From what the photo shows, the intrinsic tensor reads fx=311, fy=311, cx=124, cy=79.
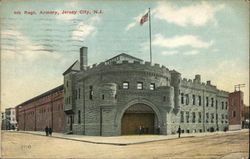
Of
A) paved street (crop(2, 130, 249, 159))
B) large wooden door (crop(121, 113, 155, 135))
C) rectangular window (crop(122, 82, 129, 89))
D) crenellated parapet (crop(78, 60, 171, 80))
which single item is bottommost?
paved street (crop(2, 130, 249, 159))

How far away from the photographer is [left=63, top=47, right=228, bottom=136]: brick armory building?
1014 inches

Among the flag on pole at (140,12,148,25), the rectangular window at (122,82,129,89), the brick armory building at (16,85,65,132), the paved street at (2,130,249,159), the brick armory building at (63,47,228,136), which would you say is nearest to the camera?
the paved street at (2,130,249,159)

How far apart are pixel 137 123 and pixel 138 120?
33cm

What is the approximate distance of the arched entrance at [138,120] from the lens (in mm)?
26484

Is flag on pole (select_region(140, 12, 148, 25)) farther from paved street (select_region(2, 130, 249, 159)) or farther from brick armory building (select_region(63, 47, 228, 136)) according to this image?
brick armory building (select_region(63, 47, 228, 136))

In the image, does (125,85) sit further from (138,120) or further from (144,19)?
(144,19)

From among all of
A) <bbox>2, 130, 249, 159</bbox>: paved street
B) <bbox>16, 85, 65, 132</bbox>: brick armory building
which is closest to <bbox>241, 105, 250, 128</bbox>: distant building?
<bbox>2, 130, 249, 159</bbox>: paved street

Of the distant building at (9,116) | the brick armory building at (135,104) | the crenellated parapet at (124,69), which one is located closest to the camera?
the distant building at (9,116)

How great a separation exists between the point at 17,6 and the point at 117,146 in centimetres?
977

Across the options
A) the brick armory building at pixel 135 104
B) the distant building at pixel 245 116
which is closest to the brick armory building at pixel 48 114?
the brick armory building at pixel 135 104

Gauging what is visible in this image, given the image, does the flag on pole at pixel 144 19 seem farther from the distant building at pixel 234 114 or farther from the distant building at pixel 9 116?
the distant building at pixel 9 116

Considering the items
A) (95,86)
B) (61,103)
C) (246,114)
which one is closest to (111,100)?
(95,86)

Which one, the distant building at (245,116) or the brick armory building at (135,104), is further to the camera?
the brick armory building at (135,104)

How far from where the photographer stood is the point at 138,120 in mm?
26984
